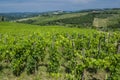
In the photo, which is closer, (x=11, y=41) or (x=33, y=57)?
(x=33, y=57)

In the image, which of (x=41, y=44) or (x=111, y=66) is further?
(x=41, y=44)

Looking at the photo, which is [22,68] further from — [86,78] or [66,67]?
[86,78]

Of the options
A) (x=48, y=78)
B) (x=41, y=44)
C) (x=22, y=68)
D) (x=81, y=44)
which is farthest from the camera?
(x=81, y=44)

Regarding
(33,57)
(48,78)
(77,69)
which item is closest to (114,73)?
(77,69)

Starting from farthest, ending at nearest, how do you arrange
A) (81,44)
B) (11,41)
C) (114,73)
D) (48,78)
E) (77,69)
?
(81,44) < (11,41) < (48,78) < (77,69) < (114,73)

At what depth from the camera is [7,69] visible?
2514cm

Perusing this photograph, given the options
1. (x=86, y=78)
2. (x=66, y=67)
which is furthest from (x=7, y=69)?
(x=86, y=78)

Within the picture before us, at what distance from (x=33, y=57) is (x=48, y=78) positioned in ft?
9.80

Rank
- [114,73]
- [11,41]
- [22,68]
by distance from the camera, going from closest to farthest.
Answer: [114,73], [22,68], [11,41]

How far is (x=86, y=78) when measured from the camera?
23.7m

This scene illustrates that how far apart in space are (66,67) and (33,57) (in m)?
3.39

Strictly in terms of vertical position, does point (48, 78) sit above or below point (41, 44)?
below

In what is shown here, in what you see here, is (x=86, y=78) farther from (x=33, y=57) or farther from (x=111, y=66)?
(x=33, y=57)

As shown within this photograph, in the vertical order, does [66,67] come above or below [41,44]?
below
